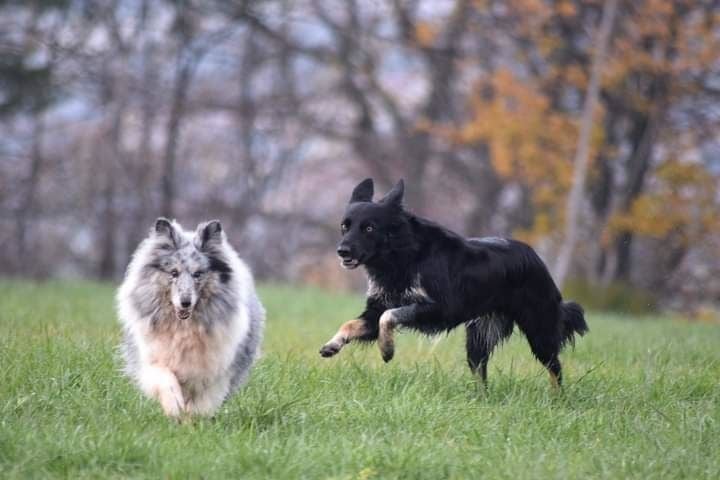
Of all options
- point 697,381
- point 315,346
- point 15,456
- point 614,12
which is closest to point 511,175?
point 614,12

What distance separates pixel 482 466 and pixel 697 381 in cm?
313

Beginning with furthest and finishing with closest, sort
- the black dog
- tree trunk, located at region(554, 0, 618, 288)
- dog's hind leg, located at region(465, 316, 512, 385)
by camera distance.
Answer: tree trunk, located at region(554, 0, 618, 288) → dog's hind leg, located at region(465, 316, 512, 385) → the black dog

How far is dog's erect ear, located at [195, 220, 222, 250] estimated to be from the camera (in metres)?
6.57

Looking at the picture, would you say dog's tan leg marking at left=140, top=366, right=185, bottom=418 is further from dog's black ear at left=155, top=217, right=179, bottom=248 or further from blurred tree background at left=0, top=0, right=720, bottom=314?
blurred tree background at left=0, top=0, right=720, bottom=314

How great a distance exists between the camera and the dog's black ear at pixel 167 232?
652cm

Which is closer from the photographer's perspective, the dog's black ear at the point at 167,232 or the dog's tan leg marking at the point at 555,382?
the dog's black ear at the point at 167,232

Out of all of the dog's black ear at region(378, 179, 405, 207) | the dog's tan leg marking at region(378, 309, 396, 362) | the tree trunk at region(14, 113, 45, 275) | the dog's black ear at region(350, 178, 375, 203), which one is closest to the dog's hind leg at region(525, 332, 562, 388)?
the dog's tan leg marking at region(378, 309, 396, 362)

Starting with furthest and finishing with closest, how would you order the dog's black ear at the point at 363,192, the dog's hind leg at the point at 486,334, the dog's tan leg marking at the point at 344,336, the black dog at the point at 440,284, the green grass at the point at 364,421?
the dog's hind leg at the point at 486,334 < the dog's black ear at the point at 363,192 < the black dog at the point at 440,284 < the dog's tan leg marking at the point at 344,336 < the green grass at the point at 364,421

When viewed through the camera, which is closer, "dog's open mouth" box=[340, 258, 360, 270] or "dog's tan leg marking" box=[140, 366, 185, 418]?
"dog's tan leg marking" box=[140, 366, 185, 418]

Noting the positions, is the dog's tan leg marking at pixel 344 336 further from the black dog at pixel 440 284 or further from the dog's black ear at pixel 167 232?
the dog's black ear at pixel 167 232

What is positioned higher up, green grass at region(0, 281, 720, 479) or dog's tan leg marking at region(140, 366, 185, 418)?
dog's tan leg marking at region(140, 366, 185, 418)

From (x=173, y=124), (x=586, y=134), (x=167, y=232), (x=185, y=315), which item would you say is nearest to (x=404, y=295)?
(x=185, y=315)

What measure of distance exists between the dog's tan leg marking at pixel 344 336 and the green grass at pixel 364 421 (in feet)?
1.10

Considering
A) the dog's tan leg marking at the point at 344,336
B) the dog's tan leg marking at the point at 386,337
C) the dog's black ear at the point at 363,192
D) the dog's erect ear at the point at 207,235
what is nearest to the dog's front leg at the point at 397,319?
the dog's tan leg marking at the point at 386,337
